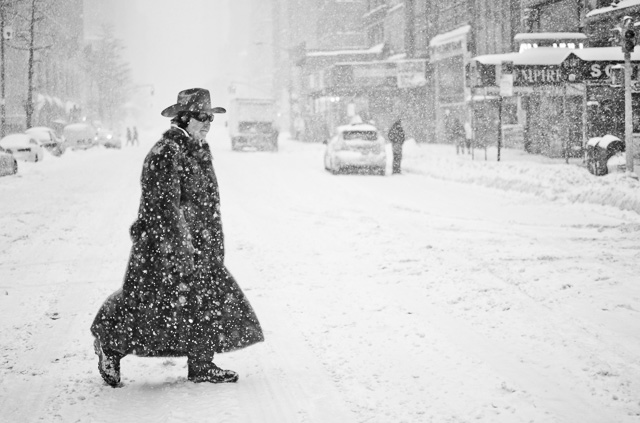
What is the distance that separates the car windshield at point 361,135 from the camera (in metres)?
23.1

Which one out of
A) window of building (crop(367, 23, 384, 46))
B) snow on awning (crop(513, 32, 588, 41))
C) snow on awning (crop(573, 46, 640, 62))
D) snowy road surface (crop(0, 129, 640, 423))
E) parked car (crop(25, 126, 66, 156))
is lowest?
snowy road surface (crop(0, 129, 640, 423))

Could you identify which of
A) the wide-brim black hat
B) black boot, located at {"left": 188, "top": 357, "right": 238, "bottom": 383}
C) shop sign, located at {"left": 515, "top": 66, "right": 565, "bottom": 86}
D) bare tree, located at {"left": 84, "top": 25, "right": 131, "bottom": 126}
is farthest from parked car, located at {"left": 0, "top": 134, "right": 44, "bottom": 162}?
bare tree, located at {"left": 84, "top": 25, "right": 131, "bottom": 126}

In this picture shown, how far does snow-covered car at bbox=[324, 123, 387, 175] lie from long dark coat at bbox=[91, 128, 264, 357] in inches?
732

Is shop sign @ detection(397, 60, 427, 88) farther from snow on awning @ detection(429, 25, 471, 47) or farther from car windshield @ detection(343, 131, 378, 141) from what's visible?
car windshield @ detection(343, 131, 378, 141)

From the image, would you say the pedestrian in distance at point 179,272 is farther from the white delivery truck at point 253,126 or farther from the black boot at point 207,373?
the white delivery truck at point 253,126

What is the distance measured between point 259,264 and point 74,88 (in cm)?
8615

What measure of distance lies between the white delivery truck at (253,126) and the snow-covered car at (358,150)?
1935 centimetres

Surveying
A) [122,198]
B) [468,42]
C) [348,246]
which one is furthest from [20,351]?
[468,42]

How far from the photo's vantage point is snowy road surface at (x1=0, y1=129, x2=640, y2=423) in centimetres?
430

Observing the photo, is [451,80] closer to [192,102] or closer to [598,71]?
[598,71]

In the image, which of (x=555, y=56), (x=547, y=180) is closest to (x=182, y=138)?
(x=547, y=180)

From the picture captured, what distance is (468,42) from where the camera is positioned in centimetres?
4041

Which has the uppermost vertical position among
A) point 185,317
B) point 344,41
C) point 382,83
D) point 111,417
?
point 344,41

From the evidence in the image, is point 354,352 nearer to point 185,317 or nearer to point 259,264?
point 185,317
